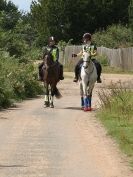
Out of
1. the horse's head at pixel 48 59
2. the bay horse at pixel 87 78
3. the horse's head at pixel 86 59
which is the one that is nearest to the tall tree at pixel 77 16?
the horse's head at pixel 48 59

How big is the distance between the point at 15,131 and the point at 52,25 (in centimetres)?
6697

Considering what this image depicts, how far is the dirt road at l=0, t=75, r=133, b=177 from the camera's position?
10695mm

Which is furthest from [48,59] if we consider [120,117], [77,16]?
[77,16]

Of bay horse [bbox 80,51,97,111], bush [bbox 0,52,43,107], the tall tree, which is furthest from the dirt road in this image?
the tall tree

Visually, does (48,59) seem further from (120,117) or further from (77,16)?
(77,16)

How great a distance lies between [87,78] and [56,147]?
9.21 m

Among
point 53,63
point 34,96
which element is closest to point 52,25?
point 34,96

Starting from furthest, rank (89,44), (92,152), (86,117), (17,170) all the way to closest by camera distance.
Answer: (89,44)
(86,117)
(92,152)
(17,170)

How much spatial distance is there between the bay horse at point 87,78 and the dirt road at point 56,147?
1.25m

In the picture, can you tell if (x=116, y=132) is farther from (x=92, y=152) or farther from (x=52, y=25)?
(x=52, y=25)

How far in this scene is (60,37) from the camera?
81.6 meters

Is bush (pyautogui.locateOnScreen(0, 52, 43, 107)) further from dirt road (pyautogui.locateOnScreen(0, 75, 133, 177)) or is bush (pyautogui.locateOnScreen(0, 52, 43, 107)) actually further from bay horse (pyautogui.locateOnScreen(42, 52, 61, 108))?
dirt road (pyautogui.locateOnScreen(0, 75, 133, 177))

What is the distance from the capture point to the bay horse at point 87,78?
21.8 m

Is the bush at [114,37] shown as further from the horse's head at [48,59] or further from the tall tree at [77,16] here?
the horse's head at [48,59]
